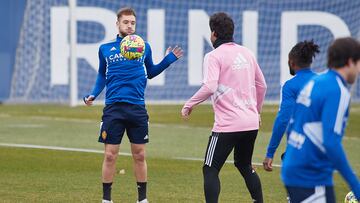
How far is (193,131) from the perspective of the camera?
835 inches

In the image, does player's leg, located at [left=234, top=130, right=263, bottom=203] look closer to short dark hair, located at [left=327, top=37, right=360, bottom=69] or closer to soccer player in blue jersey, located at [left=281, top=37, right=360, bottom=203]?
soccer player in blue jersey, located at [left=281, top=37, right=360, bottom=203]

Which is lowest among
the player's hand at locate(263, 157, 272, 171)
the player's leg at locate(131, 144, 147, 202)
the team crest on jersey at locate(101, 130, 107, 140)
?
the player's leg at locate(131, 144, 147, 202)

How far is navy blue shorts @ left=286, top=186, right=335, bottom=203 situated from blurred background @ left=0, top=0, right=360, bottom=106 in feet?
74.4

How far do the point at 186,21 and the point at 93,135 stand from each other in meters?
11.7

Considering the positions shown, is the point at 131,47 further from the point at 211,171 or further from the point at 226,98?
the point at 211,171

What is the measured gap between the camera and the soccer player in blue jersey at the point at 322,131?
6.32 m

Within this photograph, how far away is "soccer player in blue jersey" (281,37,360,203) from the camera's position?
6.32m

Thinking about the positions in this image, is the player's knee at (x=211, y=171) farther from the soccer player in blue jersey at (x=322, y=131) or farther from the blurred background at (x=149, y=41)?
the blurred background at (x=149, y=41)

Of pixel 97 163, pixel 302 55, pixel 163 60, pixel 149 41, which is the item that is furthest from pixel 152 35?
pixel 302 55

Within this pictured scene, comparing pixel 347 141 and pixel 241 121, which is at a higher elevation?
pixel 241 121

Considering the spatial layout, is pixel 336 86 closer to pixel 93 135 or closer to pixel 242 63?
pixel 242 63

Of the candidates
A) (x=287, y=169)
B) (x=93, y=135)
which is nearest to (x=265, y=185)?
(x=287, y=169)

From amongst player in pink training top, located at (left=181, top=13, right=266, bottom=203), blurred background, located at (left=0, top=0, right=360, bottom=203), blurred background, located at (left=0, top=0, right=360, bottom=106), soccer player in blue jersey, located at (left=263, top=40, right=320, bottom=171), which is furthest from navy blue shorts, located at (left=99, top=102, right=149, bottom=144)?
blurred background, located at (left=0, top=0, right=360, bottom=106)

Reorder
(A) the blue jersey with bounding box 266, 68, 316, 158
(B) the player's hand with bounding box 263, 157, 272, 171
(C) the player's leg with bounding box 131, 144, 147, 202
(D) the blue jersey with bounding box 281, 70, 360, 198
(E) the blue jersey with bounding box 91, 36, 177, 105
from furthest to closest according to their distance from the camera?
(C) the player's leg with bounding box 131, 144, 147, 202 < (E) the blue jersey with bounding box 91, 36, 177, 105 < (A) the blue jersey with bounding box 266, 68, 316, 158 < (B) the player's hand with bounding box 263, 157, 272, 171 < (D) the blue jersey with bounding box 281, 70, 360, 198
